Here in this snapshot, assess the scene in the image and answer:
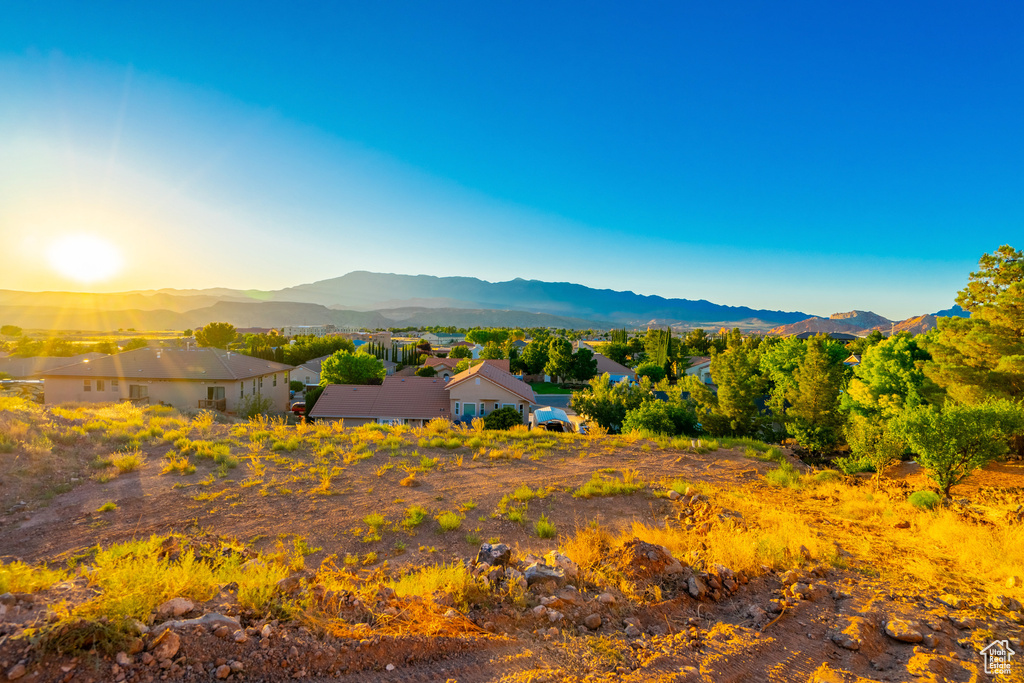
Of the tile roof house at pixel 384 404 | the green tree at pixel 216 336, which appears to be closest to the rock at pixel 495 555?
the tile roof house at pixel 384 404

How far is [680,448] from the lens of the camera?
51.6 feet

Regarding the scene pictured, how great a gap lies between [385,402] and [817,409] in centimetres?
2448

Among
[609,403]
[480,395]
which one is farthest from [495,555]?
[480,395]

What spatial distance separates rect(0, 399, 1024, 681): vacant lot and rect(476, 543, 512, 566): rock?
0.15 meters

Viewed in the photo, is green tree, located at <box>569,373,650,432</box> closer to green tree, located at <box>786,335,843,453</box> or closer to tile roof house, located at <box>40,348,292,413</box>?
green tree, located at <box>786,335,843,453</box>

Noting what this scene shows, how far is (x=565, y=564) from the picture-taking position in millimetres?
5551

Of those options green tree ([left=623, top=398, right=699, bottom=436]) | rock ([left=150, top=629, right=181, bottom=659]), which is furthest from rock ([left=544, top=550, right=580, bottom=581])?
green tree ([left=623, top=398, right=699, bottom=436])

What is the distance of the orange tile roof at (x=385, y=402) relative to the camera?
28312 mm

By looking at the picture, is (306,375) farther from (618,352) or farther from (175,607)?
(175,607)

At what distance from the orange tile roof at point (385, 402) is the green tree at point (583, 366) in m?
28.7

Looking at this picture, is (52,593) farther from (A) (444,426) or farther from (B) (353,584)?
(A) (444,426)

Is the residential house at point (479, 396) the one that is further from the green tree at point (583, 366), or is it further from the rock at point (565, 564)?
the green tree at point (583, 366)

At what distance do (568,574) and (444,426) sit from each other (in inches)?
490

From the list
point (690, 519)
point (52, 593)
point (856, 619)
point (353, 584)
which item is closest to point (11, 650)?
point (52, 593)
